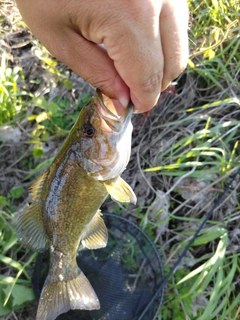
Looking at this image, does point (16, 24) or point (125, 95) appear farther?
point (16, 24)

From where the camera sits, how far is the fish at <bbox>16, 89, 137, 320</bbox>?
72.3 inches

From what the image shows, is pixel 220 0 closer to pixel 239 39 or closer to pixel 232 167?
pixel 239 39

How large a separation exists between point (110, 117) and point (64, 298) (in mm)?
1252

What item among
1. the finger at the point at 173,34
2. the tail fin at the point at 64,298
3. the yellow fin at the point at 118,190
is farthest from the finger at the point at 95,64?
the tail fin at the point at 64,298

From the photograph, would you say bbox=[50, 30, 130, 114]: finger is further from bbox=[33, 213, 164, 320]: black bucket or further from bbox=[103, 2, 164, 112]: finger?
bbox=[33, 213, 164, 320]: black bucket

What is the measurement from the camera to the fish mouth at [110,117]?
172 cm

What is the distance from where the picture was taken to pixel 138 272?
323 cm

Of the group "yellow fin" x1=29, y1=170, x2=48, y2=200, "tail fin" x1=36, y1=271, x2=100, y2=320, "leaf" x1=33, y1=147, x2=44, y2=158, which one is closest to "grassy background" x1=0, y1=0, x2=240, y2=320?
"leaf" x1=33, y1=147, x2=44, y2=158

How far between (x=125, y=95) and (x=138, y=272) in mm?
2005

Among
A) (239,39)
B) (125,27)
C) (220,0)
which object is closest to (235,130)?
(239,39)

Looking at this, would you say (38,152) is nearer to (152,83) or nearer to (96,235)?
(96,235)

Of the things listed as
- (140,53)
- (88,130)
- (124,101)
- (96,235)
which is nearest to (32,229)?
(96,235)

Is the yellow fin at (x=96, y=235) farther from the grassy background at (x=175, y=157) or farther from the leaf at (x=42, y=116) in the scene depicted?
the leaf at (x=42, y=116)

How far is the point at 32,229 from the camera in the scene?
2.26 meters
